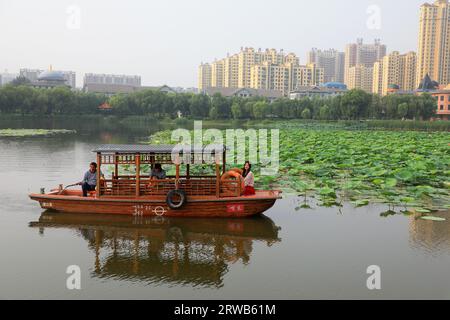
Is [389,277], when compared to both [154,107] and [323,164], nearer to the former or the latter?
[323,164]

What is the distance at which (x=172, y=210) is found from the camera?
8.80 meters

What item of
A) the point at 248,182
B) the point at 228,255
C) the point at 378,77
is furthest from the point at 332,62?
the point at 228,255

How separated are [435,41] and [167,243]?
282ft

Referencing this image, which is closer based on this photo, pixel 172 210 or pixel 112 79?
pixel 172 210

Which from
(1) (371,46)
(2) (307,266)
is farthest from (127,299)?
(1) (371,46)

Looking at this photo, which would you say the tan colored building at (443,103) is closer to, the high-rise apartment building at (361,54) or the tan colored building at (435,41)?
the tan colored building at (435,41)

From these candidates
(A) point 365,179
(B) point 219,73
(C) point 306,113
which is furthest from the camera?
(B) point 219,73

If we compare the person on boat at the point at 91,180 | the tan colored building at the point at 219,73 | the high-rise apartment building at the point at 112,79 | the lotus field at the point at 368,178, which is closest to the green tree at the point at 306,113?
the lotus field at the point at 368,178

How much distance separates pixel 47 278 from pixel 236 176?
12.8 feet

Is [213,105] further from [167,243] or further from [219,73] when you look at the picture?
[219,73]

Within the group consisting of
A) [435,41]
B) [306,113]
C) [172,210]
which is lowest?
[172,210]

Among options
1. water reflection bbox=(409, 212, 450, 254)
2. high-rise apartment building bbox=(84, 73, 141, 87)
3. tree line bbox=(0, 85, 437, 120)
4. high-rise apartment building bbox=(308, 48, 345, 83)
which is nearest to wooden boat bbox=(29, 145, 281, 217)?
water reflection bbox=(409, 212, 450, 254)

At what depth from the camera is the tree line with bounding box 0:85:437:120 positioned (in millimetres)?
48281

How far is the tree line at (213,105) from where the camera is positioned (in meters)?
48.3
